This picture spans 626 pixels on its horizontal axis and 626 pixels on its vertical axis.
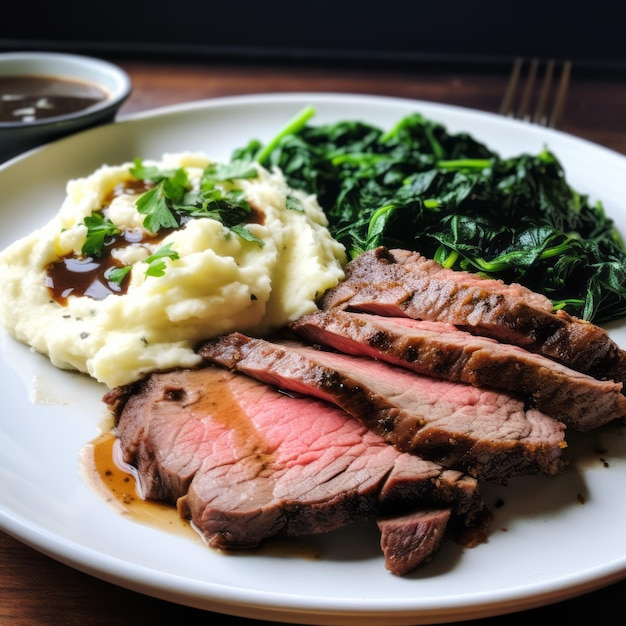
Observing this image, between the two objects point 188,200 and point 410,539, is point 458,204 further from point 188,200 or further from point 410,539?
point 410,539

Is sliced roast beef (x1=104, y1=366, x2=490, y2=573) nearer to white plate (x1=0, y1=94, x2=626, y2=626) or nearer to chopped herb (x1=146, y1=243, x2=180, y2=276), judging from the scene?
white plate (x1=0, y1=94, x2=626, y2=626)

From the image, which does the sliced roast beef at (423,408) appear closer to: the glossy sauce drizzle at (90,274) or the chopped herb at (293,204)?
the glossy sauce drizzle at (90,274)

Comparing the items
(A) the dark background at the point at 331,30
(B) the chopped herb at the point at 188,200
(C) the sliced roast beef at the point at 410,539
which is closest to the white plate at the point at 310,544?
(C) the sliced roast beef at the point at 410,539

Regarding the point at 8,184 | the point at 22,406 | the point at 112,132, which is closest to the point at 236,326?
the point at 22,406

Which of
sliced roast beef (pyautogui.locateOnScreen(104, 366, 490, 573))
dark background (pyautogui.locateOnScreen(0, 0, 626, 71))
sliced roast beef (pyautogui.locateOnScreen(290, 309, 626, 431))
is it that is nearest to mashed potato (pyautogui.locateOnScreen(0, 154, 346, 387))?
sliced roast beef (pyautogui.locateOnScreen(104, 366, 490, 573))

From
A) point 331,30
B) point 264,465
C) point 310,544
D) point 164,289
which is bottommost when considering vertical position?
point 310,544

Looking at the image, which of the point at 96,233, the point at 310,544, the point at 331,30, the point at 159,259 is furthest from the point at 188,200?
the point at 331,30

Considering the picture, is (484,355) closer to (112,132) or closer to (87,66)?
(112,132)
